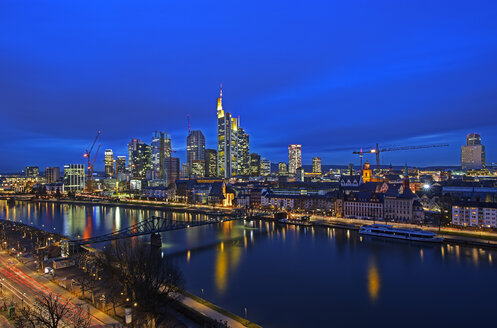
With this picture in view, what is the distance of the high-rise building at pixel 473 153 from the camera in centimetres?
12444

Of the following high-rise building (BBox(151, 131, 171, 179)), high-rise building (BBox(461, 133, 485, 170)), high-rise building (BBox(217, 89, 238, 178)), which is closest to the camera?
high-rise building (BBox(217, 89, 238, 178))

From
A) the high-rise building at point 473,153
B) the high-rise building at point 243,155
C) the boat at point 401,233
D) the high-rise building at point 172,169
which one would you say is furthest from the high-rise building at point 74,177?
the high-rise building at point 473,153

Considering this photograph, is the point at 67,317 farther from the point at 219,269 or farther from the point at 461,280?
the point at 461,280

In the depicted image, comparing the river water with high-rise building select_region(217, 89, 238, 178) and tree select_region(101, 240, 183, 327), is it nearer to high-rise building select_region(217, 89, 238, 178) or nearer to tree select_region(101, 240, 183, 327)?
tree select_region(101, 240, 183, 327)

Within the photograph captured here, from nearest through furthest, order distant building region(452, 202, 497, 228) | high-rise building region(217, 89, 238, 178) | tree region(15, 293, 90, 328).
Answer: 1. tree region(15, 293, 90, 328)
2. distant building region(452, 202, 497, 228)
3. high-rise building region(217, 89, 238, 178)

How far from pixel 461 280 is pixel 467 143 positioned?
148 meters

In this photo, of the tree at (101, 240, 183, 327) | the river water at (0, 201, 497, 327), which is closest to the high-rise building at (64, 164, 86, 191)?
the river water at (0, 201, 497, 327)

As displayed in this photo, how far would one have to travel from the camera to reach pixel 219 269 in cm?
1570

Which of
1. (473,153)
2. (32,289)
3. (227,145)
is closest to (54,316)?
(32,289)

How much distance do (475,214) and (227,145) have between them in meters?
81.8

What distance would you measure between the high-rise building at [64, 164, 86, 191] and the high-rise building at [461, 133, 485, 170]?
13816 centimetres

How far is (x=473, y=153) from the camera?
127 meters

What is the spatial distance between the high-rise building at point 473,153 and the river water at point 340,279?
423 ft

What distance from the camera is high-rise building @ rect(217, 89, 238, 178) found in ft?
331
